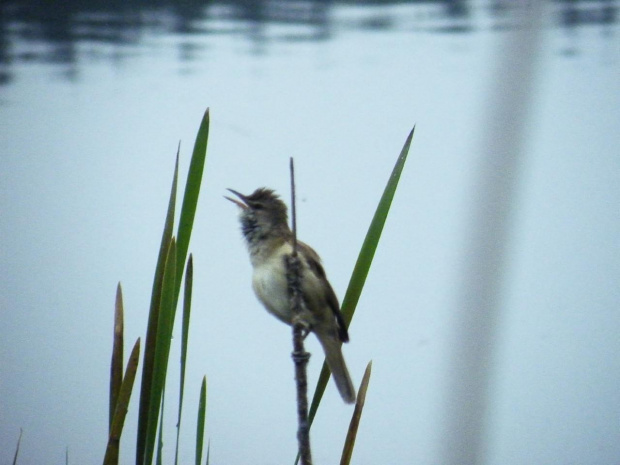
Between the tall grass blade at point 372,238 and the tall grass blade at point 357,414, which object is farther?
the tall grass blade at point 357,414

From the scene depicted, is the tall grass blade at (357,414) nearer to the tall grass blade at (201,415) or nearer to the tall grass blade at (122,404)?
the tall grass blade at (201,415)

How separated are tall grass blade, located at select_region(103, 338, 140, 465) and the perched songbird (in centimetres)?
36

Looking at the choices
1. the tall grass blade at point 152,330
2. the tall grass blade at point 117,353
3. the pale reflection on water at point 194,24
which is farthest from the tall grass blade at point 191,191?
the pale reflection on water at point 194,24

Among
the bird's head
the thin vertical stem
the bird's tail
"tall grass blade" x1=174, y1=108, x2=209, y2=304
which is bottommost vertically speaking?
the bird's tail

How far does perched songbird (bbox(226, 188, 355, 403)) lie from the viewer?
1.52m

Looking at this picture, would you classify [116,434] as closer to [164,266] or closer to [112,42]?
[164,266]

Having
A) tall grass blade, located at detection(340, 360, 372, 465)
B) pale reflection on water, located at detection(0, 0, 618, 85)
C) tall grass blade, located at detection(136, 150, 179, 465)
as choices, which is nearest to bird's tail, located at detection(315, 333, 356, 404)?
tall grass blade, located at detection(340, 360, 372, 465)

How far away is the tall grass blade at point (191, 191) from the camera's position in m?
1.13

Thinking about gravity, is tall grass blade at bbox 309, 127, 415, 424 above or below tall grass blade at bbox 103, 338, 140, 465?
above

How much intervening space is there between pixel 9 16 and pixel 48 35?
0.23 meters

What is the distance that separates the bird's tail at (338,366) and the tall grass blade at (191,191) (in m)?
0.38

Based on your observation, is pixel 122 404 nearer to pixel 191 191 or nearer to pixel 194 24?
pixel 191 191

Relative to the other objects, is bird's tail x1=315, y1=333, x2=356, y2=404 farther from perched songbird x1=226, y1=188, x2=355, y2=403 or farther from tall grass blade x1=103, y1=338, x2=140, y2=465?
tall grass blade x1=103, y1=338, x2=140, y2=465

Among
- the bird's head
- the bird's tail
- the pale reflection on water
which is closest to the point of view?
the bird's tail
